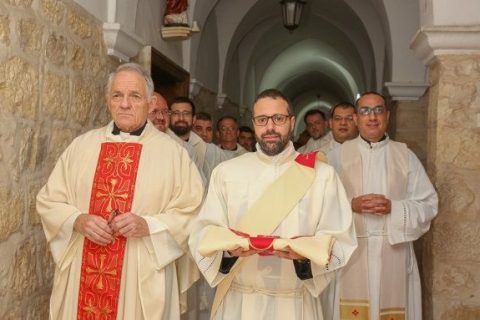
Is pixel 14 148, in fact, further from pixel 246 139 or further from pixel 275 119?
pixel 246 139

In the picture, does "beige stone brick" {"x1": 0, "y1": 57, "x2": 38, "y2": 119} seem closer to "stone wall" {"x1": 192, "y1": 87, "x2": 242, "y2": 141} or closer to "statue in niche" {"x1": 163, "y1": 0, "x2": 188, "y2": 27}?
"statue in niche" {"x1": 163, "y1": 0, "x2": 188, "y2": 27}

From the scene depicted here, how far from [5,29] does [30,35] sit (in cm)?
30

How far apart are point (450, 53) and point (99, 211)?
2563 mm

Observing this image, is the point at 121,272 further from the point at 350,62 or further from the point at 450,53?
the point at 350,62

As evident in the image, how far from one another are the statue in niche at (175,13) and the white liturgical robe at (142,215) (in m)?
3.34

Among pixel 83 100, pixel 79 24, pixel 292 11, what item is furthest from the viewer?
pixel 292 11

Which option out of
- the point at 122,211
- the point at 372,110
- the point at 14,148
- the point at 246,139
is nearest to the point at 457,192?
the point at 372,110

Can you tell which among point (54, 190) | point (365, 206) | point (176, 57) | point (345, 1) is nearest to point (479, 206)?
point (365, 206)

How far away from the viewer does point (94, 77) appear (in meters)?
4.34

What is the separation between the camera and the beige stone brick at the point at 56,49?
3535 mm

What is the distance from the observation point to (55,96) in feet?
11.9

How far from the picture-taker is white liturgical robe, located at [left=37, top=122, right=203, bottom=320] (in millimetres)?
2959

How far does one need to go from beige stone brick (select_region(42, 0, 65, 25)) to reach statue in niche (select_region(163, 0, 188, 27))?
264cm

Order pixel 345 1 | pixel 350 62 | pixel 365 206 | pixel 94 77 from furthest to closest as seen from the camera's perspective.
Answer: pixel 350 62 → pixel 345 1 → pixel 94 77 → pixel 365 206
